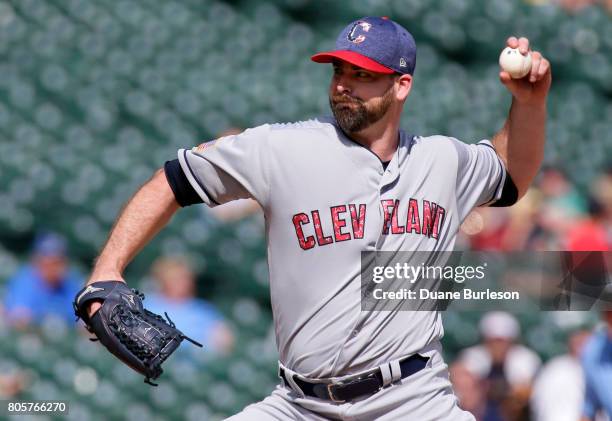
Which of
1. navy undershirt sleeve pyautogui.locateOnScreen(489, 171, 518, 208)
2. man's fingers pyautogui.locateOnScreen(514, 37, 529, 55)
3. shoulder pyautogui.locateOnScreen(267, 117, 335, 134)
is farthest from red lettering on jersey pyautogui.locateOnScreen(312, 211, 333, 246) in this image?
man's fingers pyautogui.locateOnScreen(514, 37, 529, 55)

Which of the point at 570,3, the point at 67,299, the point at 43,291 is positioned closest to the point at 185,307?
the point at 67,299

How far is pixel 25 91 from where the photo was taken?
7914mm

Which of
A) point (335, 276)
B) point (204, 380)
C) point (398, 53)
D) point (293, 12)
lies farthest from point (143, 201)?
point (293, 12)

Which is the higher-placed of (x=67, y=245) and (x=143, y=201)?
(x=143, y=201)

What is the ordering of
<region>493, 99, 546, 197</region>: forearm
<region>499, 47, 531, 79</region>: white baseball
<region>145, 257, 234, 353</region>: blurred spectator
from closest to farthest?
1. <region>499, 47, 531, 79</region>: white baseball
2. <region>493, 99, 546, 197</region>: forearm
3. <region>145, 257, 234, 353</region>: blurred spectator

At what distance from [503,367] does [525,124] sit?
288cm

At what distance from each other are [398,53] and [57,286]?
3809 mm

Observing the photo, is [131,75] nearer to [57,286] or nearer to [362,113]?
[57,286]

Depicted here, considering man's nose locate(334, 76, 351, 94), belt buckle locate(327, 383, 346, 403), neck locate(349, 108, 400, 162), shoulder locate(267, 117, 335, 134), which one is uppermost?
man's nose locate(334, 76, 351, 94)

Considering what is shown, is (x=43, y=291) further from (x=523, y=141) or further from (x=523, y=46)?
(x=523, y=46)

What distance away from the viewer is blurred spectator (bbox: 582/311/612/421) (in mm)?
5246

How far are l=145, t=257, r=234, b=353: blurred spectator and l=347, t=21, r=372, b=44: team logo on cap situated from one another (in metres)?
3.27

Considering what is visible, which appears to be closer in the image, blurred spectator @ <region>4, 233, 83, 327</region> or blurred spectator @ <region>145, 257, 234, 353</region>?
blurred spectator @ <region>145, 257, 234, 353</region>

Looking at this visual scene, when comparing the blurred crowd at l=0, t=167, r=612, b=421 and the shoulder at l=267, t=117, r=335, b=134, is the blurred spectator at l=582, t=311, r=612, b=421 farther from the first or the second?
the shoulder at l=267, t=117, r=335, b=134
